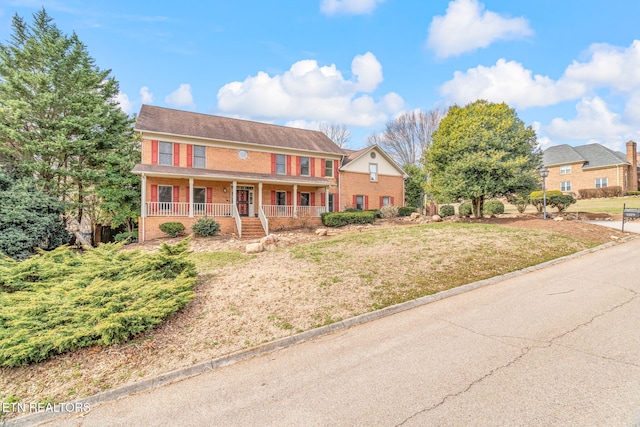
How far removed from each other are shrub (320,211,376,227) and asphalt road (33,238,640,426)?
14.9 meters

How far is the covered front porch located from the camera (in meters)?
17.0

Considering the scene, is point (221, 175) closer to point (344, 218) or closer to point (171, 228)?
point (171, 228)

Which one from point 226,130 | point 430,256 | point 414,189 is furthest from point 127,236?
point 414,189

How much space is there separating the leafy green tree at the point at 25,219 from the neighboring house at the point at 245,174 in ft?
12.5

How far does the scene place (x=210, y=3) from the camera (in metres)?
11.2

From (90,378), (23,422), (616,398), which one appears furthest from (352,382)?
(23,422)

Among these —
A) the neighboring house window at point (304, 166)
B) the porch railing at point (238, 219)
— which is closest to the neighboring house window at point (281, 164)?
the neighboring house window at point (304, 166)

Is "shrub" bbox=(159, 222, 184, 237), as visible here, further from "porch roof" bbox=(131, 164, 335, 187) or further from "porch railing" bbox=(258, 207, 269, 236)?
"porch railing" bbox=(258, 207, 269, 236)

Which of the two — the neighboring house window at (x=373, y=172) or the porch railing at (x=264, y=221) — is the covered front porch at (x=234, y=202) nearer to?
the porch railing at (x=264, y=221)

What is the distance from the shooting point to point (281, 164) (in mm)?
22078

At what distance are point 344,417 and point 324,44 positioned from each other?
16823mm

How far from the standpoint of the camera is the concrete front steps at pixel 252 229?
57.0 feet

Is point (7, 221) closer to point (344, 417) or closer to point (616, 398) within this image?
point (344, 417)

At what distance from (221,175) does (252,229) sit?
3.75m
